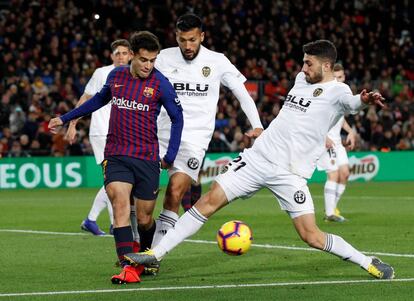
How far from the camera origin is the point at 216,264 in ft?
35.1

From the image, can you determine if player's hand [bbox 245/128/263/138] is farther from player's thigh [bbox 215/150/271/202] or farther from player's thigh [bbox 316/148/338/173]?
player's thigh [bbox 316/148/338/173]

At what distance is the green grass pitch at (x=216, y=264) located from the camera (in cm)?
859

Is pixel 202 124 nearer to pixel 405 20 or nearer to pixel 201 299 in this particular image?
pixel 201 299

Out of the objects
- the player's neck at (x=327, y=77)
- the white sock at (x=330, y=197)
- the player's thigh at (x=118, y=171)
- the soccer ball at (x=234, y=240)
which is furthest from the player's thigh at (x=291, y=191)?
the white sock at (x=330, y=197)

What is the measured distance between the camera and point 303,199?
30.7ft

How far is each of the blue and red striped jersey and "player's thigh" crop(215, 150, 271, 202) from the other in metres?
0.59

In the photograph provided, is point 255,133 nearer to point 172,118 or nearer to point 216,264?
point 172,118

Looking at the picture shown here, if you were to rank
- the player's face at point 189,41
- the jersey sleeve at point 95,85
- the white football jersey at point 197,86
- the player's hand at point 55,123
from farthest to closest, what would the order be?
the jersey sleeve at point 95,85
the white football jersey at point 197,86
the player's face at point 189,41
the player's hand at point 55,123

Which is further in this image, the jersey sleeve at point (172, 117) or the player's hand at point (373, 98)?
the jersey sleeve at point (172, 117)

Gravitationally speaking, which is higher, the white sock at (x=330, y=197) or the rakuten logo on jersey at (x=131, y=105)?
the rakuten logo on jersey at (x=131, y=105)

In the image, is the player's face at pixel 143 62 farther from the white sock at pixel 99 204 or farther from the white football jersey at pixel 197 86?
the white sock at pixel 99 204

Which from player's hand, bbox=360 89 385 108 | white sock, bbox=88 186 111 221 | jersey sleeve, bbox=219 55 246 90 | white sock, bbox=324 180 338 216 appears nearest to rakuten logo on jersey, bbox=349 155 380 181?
white sock, bbox=324 180 338 216

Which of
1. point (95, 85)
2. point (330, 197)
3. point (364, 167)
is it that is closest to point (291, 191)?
point (95, 85)

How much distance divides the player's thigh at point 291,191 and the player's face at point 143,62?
60.0 inches
